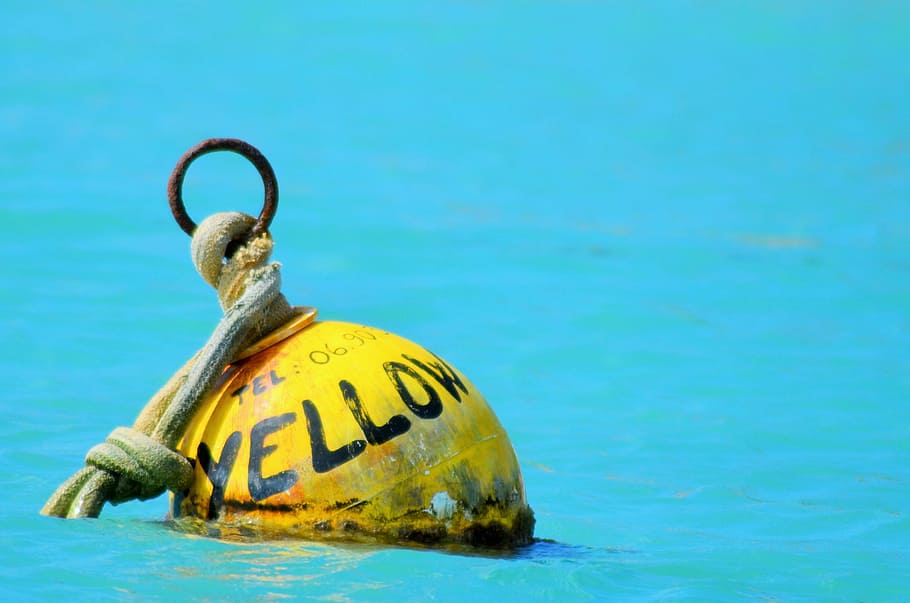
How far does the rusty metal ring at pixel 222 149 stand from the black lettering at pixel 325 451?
721mm

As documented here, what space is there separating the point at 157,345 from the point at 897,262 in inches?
243

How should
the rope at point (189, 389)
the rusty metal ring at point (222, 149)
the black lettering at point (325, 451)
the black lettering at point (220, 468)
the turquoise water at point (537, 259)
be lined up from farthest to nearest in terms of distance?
the turquoise water at point (537, 259) → the rusty metal ring at point (222, 149) → the rope at point (189, 389) → the black lettering at point (220, 468) → the black lettering at point (325, 451)

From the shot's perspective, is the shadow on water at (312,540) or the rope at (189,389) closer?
the shadow on water at (312,540)

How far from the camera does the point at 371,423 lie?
12.5ft

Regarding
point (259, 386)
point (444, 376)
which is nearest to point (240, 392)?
point (259, 386)

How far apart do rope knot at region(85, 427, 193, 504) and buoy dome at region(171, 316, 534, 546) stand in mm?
56

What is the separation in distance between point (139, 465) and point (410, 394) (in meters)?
0.81

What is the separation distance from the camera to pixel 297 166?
1295cm

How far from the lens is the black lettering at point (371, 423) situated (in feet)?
12.4

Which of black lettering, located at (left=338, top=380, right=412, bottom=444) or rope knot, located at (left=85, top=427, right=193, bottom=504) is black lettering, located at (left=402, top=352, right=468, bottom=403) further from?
rope knot, located at (left=85, top=427, right=193, bottom=504)

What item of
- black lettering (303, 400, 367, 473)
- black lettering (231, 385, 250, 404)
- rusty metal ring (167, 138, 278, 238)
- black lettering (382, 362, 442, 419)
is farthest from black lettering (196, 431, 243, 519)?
rusty metal ring (167, 138, 278, 238)

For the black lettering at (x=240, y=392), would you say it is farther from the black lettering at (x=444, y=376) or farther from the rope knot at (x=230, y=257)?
the black lettering at (x=444, y=376)

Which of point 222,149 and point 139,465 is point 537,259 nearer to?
point 222,149

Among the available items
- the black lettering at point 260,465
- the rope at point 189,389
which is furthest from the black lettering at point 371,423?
the rope at point 189,389
